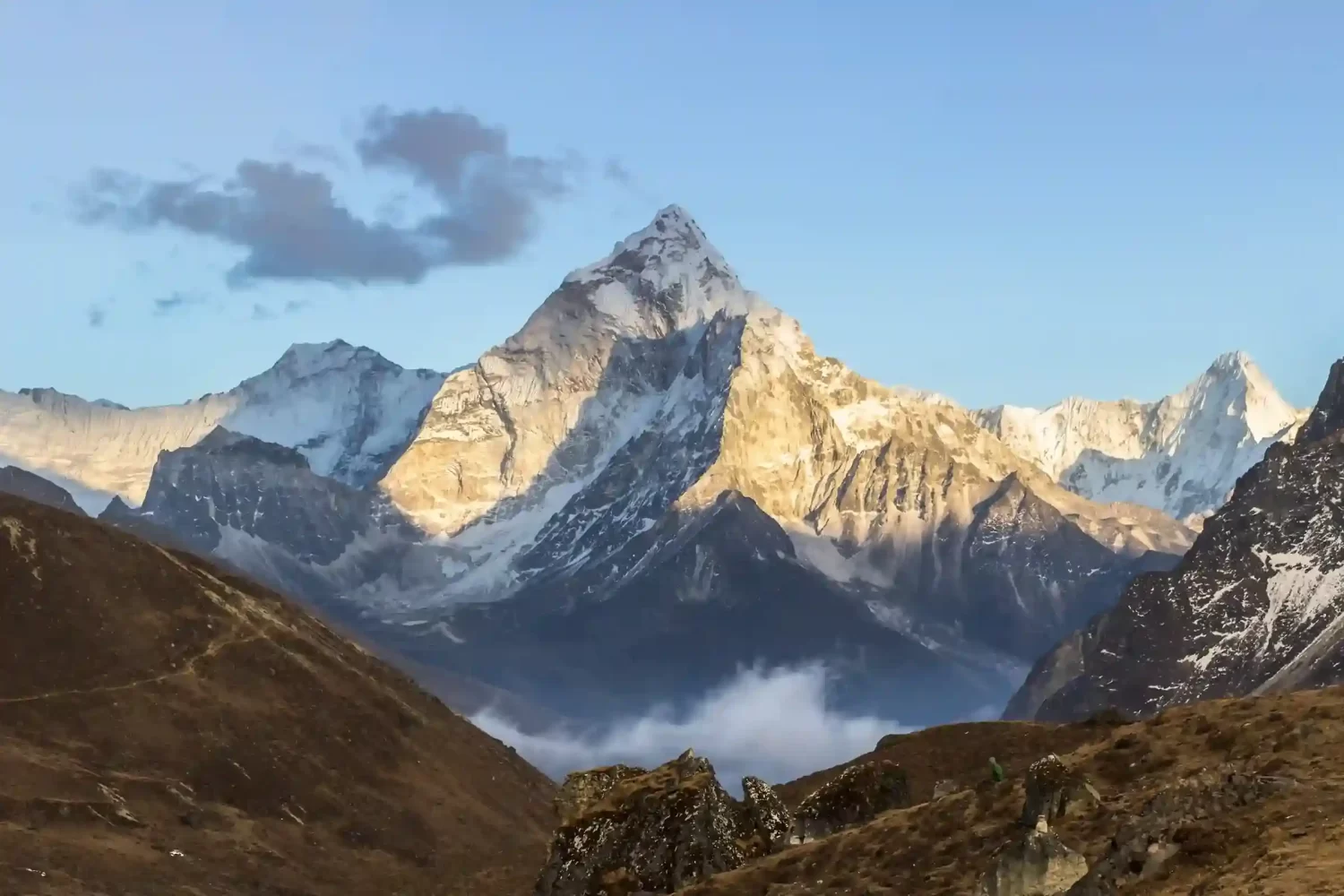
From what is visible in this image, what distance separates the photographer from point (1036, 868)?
38.0m

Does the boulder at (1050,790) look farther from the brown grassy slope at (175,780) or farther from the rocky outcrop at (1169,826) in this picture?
the brown grassy slope at (175,780)

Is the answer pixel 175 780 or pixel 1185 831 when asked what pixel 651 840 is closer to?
pixel 1185 831

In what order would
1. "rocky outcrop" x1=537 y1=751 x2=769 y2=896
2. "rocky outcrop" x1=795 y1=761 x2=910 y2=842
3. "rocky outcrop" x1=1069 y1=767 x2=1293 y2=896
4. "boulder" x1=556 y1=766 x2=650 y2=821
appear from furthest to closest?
"boulder" x1=556 y1=766 x2=650 y2=821
"rocky outcrop" x1=795 y1=761 x2=910 y2=842
"rocky outcrop" x1=537 y1=751 x2=769 y2=896
"rocky outcrop" x1=1069 y1=767 x2=1293 y2=896

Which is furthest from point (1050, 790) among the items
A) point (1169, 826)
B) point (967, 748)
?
point (967, 748)

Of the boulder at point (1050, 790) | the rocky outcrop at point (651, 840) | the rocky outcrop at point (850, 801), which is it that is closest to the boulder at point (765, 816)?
the rocky outcrop at point (651, 840)

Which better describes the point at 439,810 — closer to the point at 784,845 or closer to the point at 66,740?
the point at 66,740

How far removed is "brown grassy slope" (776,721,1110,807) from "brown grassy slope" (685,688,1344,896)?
4577 centimetres

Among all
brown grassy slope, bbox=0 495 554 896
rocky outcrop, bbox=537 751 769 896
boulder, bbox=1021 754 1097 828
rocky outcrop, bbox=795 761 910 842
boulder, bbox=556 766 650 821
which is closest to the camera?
boulder, bbox=1021 754 1097 828

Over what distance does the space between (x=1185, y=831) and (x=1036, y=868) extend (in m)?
3.38

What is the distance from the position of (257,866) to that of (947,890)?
128 meters

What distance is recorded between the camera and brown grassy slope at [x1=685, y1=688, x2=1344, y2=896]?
117 feet

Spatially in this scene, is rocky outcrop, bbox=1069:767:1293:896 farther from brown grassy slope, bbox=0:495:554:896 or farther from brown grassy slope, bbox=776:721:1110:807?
brown grassy slope, bbox=0:495:554:896

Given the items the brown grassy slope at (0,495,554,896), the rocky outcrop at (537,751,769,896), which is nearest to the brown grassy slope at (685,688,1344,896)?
the rocky outcrop at (537,751,769,896)

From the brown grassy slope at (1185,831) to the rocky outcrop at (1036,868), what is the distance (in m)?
1.72
